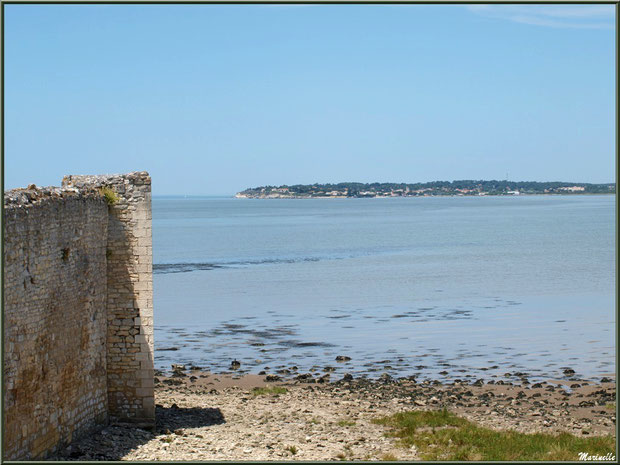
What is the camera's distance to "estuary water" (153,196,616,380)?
29.3 m

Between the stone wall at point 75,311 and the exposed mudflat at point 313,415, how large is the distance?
71cm

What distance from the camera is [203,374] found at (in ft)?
88.4

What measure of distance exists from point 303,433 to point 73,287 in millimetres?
5595

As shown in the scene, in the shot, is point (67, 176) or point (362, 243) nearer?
point (67, 176)

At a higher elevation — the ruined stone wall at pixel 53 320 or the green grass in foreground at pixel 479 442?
the ruined stone wall at pixel 53 320

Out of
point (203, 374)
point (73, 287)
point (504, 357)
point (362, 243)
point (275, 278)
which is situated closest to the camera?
point (73, 287)

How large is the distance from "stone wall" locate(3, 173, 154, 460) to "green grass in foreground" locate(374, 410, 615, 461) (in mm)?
5444

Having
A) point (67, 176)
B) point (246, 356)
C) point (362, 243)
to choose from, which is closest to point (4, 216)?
point (67, 176)

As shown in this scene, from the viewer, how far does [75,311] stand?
16.2m

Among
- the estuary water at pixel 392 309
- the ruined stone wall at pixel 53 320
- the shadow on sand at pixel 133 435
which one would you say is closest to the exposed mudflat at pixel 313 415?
the shadow on sand at pixel 133 435

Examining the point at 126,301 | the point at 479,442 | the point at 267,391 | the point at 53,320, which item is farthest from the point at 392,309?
the point at 53,320

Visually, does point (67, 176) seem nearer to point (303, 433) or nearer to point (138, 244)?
point (138, 244)

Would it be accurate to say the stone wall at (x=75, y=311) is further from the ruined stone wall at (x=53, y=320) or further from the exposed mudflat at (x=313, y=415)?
the exposed mudflat at (x=313, y=415)

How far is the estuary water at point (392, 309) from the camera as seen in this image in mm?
29266
